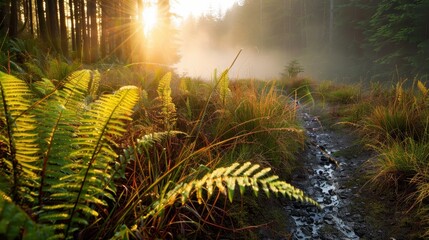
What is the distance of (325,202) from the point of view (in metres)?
3.08

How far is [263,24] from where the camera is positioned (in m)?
50.7

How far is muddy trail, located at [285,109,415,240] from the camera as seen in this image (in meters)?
2.54

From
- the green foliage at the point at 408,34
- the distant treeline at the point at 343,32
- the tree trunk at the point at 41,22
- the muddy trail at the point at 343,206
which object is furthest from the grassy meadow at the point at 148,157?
the green foliage at the point at 408,34

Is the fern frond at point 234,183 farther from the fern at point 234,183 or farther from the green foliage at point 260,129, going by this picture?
the green foliage at point 260,129

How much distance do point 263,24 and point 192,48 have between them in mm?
31887

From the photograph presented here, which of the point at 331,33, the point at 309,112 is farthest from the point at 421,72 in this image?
the point at 331,33

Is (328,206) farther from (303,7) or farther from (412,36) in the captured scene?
(303,7)

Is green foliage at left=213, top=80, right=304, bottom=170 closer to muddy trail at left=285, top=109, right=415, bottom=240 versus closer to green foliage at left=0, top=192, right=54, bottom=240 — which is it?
muddy trail at left=285, top=109, right=415, bottom=240

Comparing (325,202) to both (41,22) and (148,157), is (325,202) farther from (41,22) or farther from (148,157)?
(41,22)

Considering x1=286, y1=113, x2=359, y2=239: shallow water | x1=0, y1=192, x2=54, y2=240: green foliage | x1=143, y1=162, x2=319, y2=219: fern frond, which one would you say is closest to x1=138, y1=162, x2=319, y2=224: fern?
x1=143, y1=162, x2=319, y2=219: fern frond

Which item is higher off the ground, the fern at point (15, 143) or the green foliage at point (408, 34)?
the green foliage at point (408, 34)

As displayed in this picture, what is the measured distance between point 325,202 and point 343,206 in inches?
6.9

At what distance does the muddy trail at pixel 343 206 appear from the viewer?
8.34 ft

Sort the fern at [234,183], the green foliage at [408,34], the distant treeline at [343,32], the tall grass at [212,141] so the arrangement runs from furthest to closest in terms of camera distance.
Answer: the distant treeline at [343,32]
the green foliage at [408,34]
the tall grass at [212,141]
the fern at [234,183]
